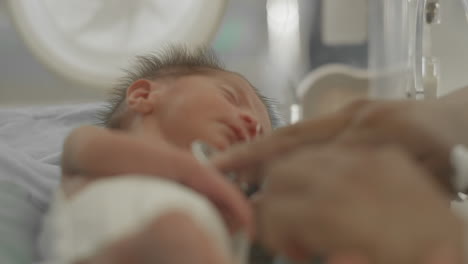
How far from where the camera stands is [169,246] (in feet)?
1.33

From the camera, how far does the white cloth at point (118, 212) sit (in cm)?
50

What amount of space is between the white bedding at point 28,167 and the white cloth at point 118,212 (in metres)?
0.24

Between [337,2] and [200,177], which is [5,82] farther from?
[200,177]

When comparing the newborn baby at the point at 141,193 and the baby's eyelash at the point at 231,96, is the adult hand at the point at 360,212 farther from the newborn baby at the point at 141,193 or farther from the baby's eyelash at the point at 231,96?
the baby's eyelash at the point at 231,96

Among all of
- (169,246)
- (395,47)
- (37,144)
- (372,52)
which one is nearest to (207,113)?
(169,246)

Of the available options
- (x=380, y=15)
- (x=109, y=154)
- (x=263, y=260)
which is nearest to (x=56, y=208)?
(x=109, y=154)

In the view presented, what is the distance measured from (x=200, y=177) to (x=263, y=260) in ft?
0.30

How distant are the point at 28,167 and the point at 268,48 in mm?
1000

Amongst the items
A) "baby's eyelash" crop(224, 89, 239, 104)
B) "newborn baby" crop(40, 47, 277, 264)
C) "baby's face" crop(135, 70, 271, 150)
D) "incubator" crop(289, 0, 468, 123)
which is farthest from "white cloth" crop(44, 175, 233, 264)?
"incubator" crop(289, 0, 468, 123)

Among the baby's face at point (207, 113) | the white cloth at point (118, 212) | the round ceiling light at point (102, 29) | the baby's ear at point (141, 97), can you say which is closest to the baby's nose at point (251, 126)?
the baby's face at point (207, 113)

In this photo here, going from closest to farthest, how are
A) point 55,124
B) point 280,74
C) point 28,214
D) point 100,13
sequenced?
point 28,214 → point 55,124 → point 100,13 → point 280,74

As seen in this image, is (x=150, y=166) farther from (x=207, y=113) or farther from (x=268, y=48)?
(x=268, y=48)

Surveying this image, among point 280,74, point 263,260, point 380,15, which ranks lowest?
point 280,74

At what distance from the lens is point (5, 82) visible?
1799mm
